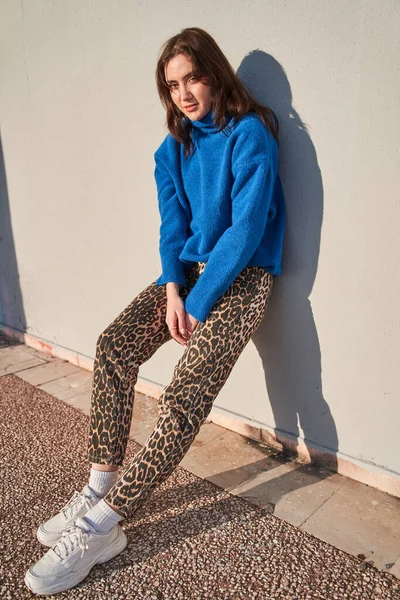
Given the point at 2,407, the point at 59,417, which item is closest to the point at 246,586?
the point at 59,417

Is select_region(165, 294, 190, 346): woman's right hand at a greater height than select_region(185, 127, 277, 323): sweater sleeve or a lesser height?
lesser

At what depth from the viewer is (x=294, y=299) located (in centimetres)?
229

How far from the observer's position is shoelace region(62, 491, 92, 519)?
2.01 metres

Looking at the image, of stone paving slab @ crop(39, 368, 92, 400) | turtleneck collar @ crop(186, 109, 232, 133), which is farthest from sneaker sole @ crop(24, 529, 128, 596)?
turtleneck collar @ crop(186, 109, 232, 133)

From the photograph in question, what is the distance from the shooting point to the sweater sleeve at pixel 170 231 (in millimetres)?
2270

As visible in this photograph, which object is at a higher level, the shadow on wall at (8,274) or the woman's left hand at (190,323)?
the woman's left hand at (190,323)

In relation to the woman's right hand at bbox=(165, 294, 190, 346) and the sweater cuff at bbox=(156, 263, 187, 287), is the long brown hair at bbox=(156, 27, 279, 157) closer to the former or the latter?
the sweater cuff at bbox=(156, 263, 187, 287)

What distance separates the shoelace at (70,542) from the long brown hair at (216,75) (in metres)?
1.56

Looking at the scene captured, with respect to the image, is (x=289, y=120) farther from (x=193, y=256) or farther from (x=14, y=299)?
(x=14, y=299)

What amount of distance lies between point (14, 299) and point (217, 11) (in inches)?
106

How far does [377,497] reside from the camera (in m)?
2.14

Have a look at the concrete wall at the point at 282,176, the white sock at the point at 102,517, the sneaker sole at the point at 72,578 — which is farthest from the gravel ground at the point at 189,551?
the concrete wall at the point at 282,176

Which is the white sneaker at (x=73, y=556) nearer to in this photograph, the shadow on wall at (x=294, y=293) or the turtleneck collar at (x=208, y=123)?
the shadow on wall at (x=294, y=293)

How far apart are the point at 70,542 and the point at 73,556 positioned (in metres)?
0.05
